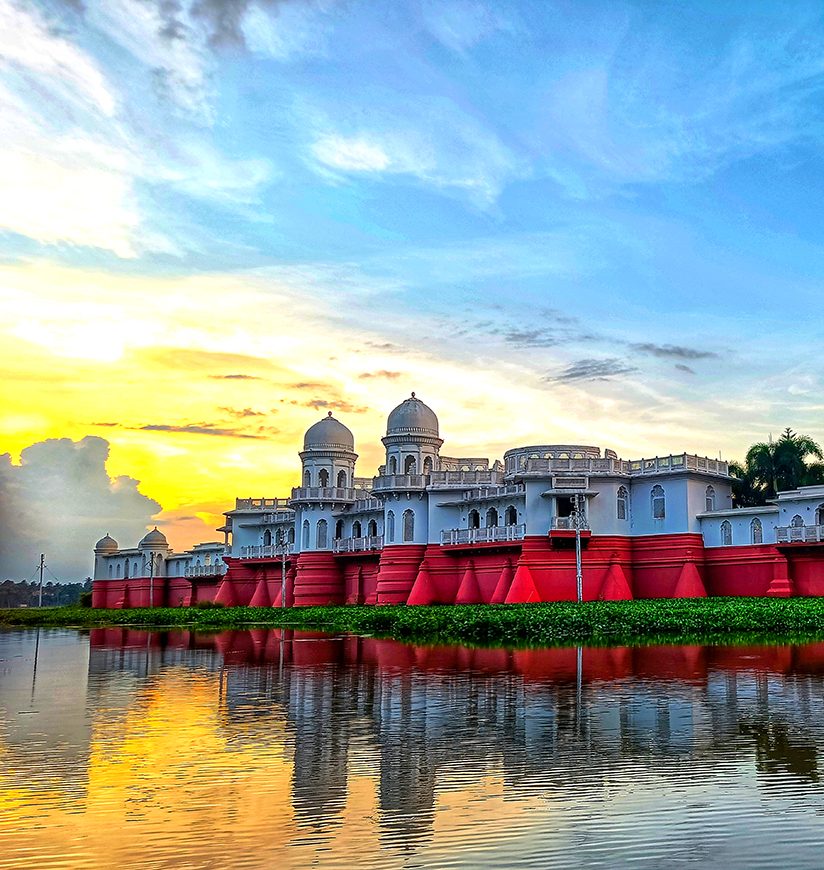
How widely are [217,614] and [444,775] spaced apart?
50.6 metres

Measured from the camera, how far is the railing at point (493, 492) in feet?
167

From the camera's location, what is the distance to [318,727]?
15695 mm

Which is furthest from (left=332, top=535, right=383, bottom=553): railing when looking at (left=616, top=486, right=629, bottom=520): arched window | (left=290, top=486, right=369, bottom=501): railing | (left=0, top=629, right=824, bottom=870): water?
(left=0, top=629, right=824, bottom=870): water

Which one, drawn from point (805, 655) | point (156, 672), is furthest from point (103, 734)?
point (805, 655)

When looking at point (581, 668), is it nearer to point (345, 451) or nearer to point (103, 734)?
point (103, 734)

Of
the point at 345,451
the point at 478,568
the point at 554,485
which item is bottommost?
the point at 478,568

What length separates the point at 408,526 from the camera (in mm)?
56344

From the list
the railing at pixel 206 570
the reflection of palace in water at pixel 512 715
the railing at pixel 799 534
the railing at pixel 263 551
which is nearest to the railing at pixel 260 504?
the railing at pixel 263 551

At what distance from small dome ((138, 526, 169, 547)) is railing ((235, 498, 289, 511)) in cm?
1981

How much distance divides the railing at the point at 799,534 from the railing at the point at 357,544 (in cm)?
2331

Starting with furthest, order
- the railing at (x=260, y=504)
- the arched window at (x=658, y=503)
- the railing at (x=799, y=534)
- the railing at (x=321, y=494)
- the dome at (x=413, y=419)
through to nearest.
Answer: the railing at (x=260, y=504), the railing at (x=321, y=494), the dome at (x=413, y=419), the arched window at (x=658, y=503), the railing at (x=799, y=534)

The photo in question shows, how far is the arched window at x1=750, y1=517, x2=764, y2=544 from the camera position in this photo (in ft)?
154

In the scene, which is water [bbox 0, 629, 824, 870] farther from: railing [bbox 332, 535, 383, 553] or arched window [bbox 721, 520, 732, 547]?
railing [bbox 332, 535, 383, 553]

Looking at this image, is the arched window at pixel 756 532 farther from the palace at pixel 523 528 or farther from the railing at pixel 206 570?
the railing at pixel 206 570
